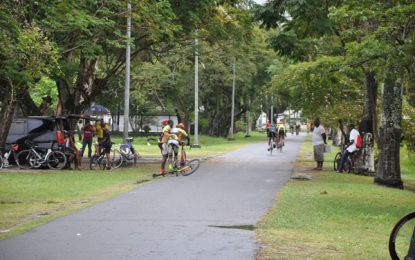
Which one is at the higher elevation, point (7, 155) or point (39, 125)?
point (39, 125)

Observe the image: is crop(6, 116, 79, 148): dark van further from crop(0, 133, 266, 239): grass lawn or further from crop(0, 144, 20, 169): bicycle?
crop(0, 133, 266, 239): grass lawn

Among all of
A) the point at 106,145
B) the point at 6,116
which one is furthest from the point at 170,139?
the point at 6,116

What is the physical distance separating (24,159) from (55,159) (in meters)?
1.32

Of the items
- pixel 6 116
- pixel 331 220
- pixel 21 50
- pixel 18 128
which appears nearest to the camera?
pixel 331 220

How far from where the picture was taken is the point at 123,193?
49.3 feet

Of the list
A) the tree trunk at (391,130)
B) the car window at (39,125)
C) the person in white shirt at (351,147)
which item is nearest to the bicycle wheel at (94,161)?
the car window at (39,125)

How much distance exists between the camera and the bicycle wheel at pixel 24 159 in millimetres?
22642

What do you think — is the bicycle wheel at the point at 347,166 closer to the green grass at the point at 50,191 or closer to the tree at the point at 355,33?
the tree at the point at 355,33

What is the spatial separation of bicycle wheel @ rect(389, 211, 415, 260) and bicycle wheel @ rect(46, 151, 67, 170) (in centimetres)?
1634

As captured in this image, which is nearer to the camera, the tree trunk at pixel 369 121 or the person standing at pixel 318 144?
the tree trunk at pixel 369 121

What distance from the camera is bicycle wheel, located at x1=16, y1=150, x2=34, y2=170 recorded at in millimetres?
22642

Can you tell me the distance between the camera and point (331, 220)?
36.7ft

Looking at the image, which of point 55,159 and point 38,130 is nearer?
point 55,159

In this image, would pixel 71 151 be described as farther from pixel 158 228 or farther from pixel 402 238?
pixel 402 238
